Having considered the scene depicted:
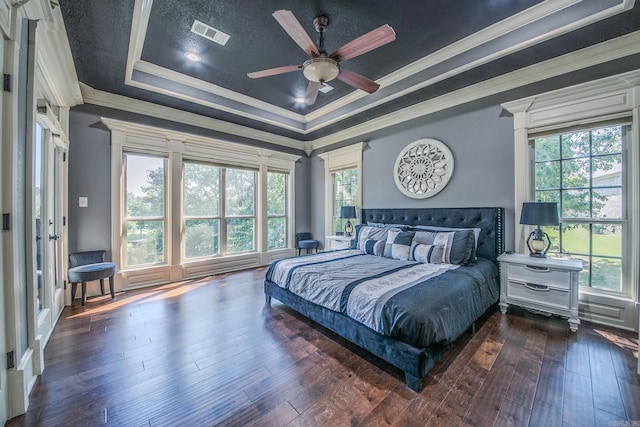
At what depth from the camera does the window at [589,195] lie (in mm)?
2617

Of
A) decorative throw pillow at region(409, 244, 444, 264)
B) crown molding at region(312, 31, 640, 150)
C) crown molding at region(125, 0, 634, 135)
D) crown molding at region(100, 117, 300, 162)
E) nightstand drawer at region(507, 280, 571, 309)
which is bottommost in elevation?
nightstand drawer at region(507, 280, 571, 309)

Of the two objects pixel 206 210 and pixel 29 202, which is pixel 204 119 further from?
pixel 29 202

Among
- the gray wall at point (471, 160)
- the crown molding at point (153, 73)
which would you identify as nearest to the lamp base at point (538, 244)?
the gray wall at point (471, 160)

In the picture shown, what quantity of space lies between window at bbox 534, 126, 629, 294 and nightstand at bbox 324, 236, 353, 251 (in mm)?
2758

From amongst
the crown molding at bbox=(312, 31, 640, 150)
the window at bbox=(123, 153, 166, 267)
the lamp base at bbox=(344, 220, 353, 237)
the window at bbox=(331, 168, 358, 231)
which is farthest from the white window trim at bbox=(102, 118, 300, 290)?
the crown molding at bbox=(312, 31, 640, 150)

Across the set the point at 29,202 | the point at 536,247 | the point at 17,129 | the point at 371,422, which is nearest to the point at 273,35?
the point at 17,129

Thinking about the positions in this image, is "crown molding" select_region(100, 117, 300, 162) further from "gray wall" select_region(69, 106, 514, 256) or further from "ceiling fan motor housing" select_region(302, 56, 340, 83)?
"ceiling fan motor housing" select_region(302, 56, 340, 83)

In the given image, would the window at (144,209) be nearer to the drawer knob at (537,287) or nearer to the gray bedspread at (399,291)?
the gray bedspread at (399,291)

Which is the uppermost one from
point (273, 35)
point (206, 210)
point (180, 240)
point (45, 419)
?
point (273, 35)

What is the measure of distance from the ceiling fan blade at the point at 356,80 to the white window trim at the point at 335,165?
2044 mm

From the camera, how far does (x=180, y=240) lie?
4277mm

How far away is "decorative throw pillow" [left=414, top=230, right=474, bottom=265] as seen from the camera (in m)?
2.92

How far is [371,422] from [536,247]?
2.67m

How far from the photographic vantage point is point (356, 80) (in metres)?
2.65
